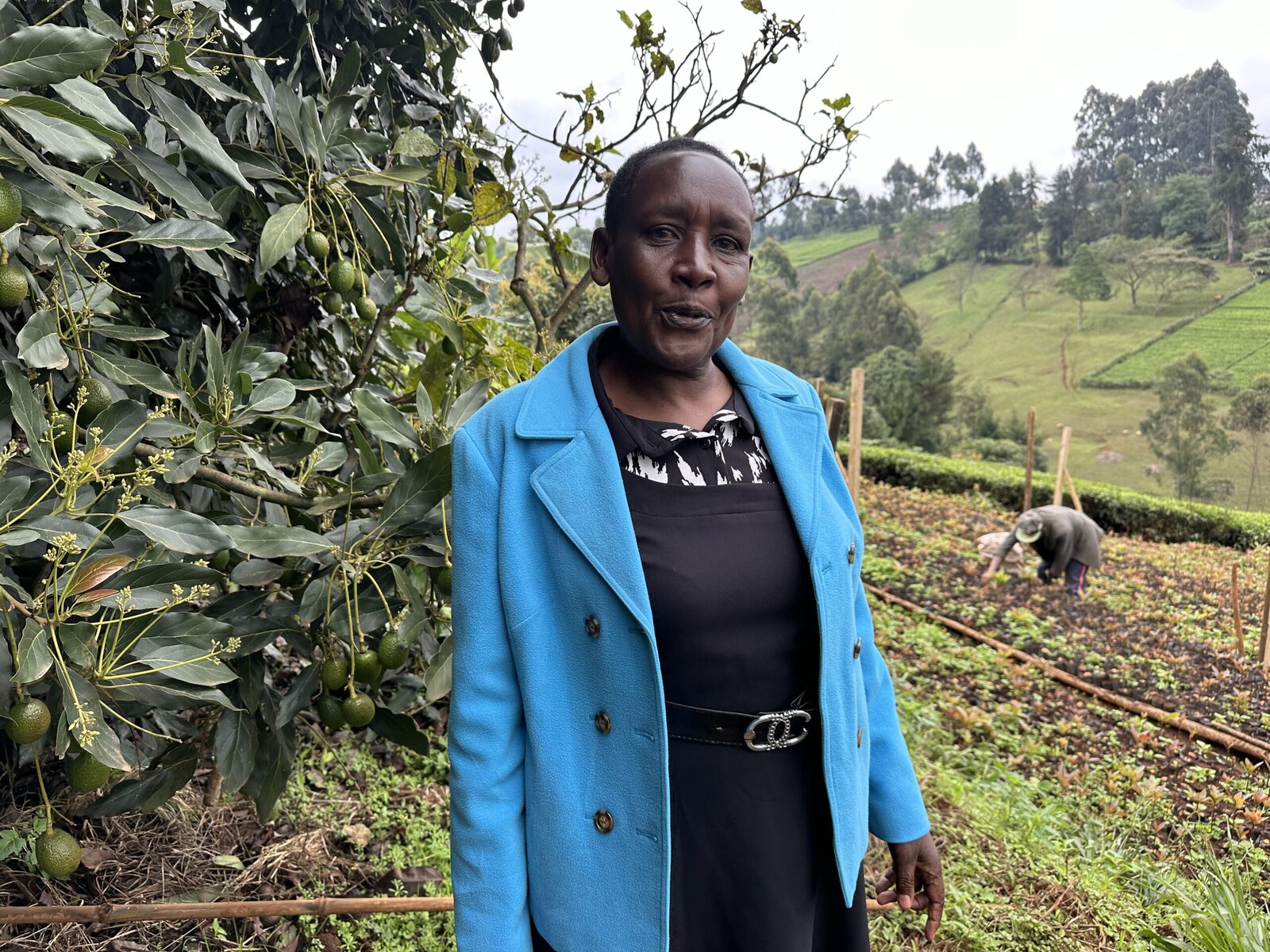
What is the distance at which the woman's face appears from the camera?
1006 millimetres

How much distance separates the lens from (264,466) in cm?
126

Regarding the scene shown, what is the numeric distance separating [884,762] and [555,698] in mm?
541

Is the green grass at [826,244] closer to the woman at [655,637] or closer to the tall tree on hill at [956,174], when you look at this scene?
the tall tree on hill at [956,174]

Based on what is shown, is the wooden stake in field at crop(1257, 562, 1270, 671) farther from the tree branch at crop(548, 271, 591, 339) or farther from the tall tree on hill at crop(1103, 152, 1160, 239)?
the tall tree on hill at crop(1103, 152, 1160, 239)

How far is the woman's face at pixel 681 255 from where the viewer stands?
101cm

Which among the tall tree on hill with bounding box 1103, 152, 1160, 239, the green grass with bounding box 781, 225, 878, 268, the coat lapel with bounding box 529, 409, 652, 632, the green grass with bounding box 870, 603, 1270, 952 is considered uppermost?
the green grass with bounding box 781, 225, 878, 268

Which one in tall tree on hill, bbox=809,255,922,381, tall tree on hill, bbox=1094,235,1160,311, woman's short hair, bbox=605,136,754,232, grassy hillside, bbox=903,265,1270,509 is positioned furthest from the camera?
tall tree on hill, bbox=809,255,922,381

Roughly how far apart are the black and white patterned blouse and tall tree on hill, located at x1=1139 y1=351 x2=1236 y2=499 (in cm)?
777

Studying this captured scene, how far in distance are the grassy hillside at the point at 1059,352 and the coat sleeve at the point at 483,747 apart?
7362mm

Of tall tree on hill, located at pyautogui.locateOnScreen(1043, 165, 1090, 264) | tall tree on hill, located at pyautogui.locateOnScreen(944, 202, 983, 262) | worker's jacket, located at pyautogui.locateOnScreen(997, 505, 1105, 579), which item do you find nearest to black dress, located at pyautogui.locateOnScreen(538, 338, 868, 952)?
worker's jacket, located at pyautogui.locateOnScreen(997, 505, 1105, 579)

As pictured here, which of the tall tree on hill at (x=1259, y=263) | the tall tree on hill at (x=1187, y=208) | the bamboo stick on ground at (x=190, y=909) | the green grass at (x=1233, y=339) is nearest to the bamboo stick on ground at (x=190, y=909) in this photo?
the bamboo stick on ground at (x=190, y=909)

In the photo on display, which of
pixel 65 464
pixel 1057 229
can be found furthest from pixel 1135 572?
pixel 1057 229

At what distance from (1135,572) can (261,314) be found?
6733 millimetres

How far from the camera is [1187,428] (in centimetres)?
812
